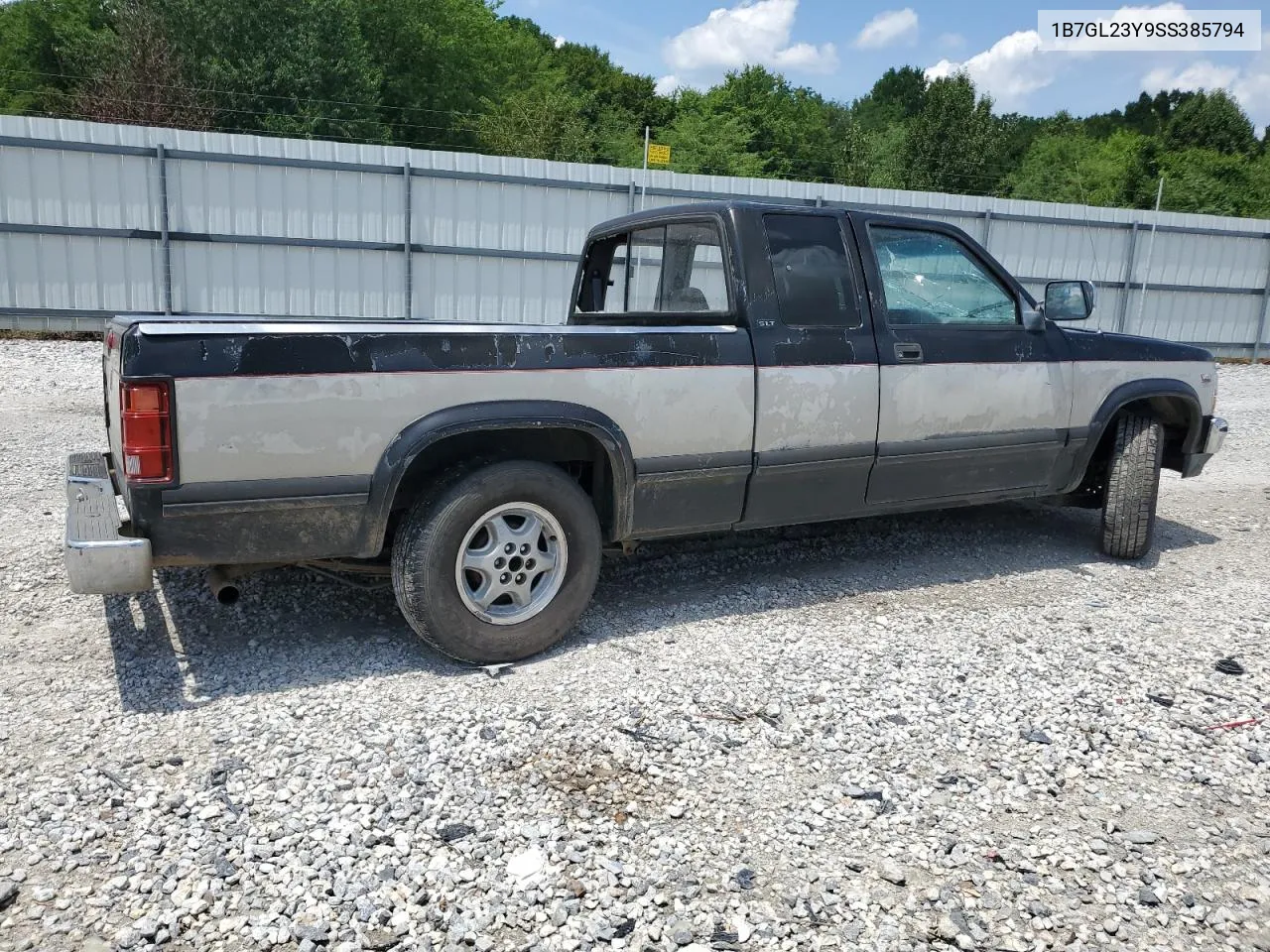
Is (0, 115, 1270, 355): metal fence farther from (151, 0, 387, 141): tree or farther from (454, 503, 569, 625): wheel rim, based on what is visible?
(151, 0, 387, 141): tree

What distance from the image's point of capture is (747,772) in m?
3.17

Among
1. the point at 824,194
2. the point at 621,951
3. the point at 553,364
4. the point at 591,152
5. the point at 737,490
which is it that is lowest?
the point at 621,951

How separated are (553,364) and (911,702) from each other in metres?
1.90

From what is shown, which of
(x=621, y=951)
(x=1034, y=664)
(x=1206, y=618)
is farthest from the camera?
(x=1206, y=618)

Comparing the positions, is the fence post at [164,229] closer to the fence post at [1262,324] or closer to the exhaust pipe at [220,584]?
the exhaust pipe at [220,584]

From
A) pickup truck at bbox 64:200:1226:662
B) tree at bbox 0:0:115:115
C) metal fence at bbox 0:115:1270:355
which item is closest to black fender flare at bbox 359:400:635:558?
pickup truck at bbox 64:200:1226:662

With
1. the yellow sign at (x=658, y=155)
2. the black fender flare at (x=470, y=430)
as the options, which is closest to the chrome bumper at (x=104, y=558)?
the black fender flare at (x=470, y=430)

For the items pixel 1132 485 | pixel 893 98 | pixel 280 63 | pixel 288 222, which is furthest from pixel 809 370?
pixel 893 98

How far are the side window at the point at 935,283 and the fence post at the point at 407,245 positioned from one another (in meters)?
10.1

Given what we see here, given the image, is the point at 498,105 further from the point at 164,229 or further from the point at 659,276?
the point at 659,276

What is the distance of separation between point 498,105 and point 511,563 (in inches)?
1576

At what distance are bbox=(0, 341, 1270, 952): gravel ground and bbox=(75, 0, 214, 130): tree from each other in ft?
74.7

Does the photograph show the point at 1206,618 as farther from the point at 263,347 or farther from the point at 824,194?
the point at 824,194

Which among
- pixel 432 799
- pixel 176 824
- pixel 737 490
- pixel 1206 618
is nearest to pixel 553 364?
pixel 737 490
